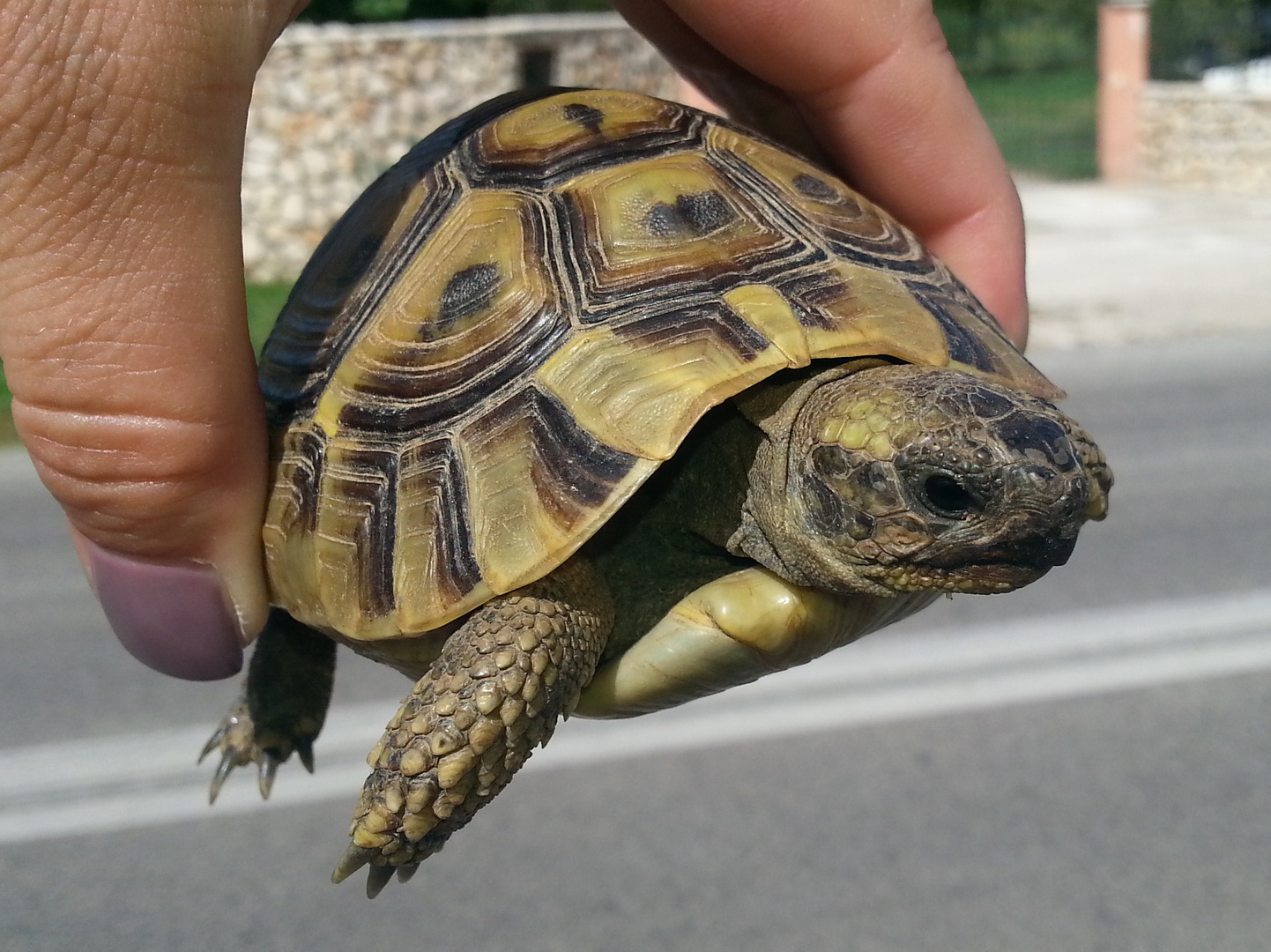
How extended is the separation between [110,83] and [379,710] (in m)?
3.29

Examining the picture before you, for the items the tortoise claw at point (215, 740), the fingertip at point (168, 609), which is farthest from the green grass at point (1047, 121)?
the fingertip at point (168, 609)

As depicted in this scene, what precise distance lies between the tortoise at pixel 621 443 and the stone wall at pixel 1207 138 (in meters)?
13.8

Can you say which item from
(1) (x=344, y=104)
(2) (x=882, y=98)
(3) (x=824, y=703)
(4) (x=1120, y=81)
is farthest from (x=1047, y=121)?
(2) (x=882, y=98)

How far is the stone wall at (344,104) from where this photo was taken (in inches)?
390

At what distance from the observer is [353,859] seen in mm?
1440

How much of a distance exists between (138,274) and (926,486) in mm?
845

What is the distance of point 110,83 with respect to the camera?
45.9 inches

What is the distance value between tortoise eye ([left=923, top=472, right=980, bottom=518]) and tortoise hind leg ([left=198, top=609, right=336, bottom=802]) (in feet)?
3.45

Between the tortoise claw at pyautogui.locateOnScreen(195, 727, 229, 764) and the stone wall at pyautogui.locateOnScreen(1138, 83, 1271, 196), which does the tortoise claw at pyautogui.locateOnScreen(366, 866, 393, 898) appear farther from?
the stone wall at pyautogui.locateOnScreen(1138, 83, 1271, 196)

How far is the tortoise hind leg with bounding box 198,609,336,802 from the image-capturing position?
195 cm

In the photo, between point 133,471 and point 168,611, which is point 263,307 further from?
point 133,471

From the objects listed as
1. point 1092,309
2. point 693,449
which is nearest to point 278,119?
point 1092,309

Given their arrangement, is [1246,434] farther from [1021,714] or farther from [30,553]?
[30,553]

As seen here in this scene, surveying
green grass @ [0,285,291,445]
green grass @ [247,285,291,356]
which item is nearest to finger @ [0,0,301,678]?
green grass @ [0,285,291,445]
